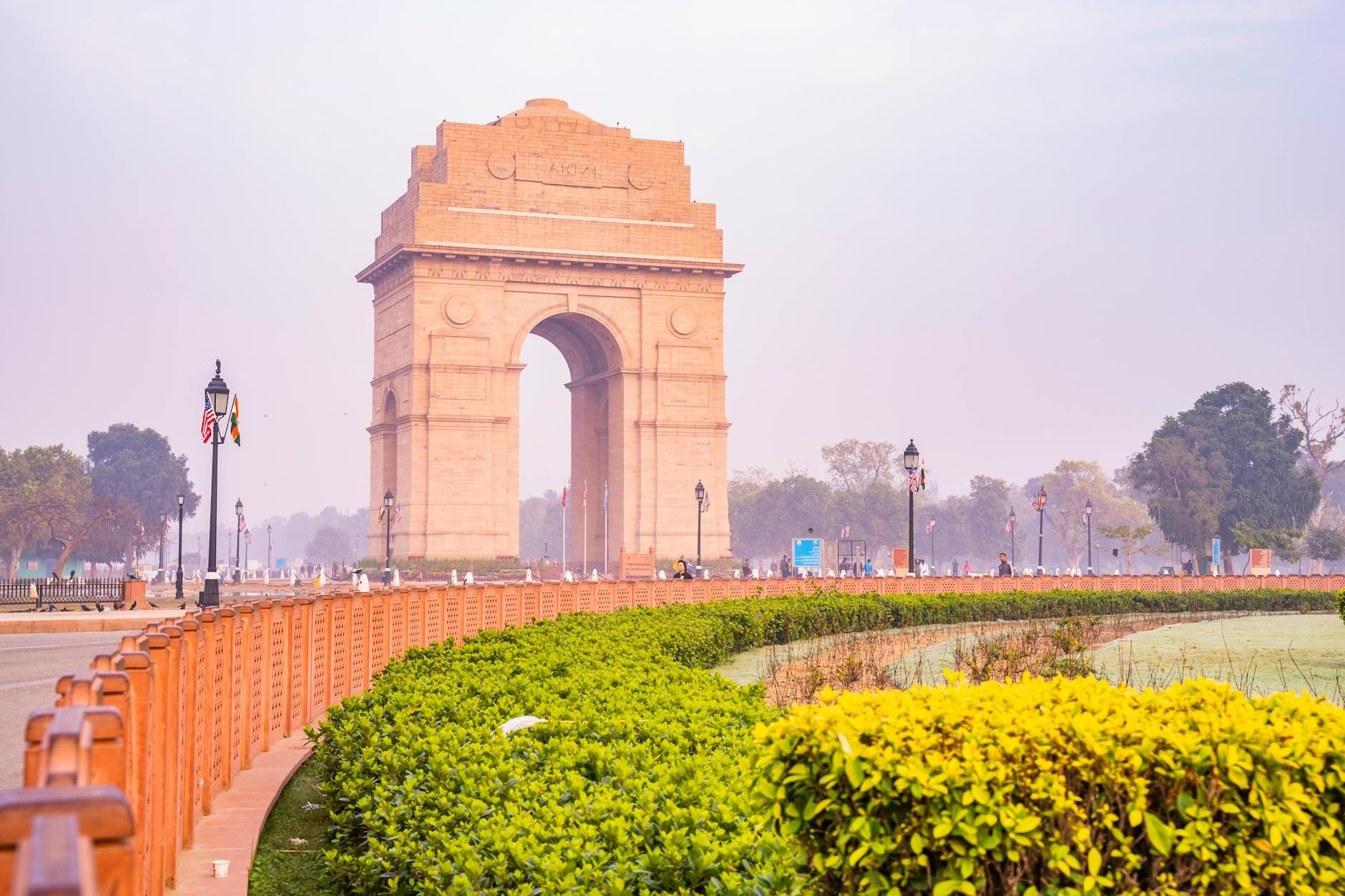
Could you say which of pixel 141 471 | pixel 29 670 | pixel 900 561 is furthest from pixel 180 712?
pixel 141 471

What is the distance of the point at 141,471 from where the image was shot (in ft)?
386

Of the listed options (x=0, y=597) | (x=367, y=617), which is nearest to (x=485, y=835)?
(x=367, y=617)

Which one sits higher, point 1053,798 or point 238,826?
point 1053,798

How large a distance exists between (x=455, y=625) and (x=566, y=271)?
33.0 m

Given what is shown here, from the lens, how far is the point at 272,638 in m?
9.91

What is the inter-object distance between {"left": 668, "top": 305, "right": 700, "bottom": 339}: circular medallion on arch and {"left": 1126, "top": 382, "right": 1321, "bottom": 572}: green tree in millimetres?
42821

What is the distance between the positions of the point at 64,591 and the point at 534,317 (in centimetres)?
1919

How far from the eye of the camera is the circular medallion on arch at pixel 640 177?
5009 centimetres

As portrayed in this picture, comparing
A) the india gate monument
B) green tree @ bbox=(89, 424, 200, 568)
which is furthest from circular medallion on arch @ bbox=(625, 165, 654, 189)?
green tree @ bbox=(89, 424, 200, 568)

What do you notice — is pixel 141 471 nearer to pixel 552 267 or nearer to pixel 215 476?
pixel 552 267

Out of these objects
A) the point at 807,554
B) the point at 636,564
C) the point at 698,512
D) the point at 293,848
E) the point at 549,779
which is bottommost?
the point at 293,848

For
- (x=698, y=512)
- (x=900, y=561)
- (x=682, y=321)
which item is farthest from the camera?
(x=682, y=321)

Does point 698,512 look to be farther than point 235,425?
Yes

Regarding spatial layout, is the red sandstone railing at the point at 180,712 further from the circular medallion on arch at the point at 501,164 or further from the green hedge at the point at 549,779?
the circular medallion on arch at the point at 501,164
